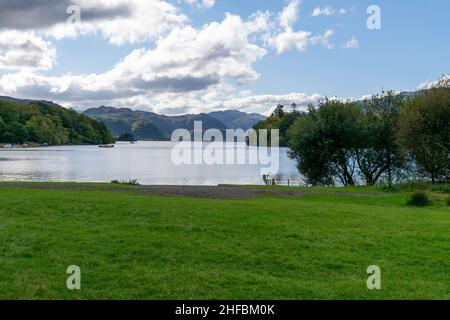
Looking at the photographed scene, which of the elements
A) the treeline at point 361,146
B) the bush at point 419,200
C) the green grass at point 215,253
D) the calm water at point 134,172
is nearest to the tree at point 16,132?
the calm water at point 134,172

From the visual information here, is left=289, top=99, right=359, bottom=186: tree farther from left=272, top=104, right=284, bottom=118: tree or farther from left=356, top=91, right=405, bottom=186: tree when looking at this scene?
left=272, top=104, right=284, bottom=118: tree

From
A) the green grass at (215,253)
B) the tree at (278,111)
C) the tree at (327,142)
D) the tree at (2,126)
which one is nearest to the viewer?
the green grass at (215,253)

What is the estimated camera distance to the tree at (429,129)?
3656 centimetres

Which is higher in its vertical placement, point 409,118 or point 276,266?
point 409,118

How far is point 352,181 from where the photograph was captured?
4684 cm

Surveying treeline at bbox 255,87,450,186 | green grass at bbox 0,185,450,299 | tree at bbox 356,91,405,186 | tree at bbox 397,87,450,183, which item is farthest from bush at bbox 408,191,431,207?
tree at bbox 356,91,405,186

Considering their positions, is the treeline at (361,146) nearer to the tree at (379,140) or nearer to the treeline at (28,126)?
the tree at (379,140)

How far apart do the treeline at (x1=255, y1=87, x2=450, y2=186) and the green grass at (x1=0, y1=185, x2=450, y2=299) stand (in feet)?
91.1

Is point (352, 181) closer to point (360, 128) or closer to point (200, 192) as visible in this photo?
point (360, 128)

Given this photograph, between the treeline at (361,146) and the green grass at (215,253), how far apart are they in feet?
91.1

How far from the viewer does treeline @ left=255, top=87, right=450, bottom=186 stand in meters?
40.5

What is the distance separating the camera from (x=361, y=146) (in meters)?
45.2
